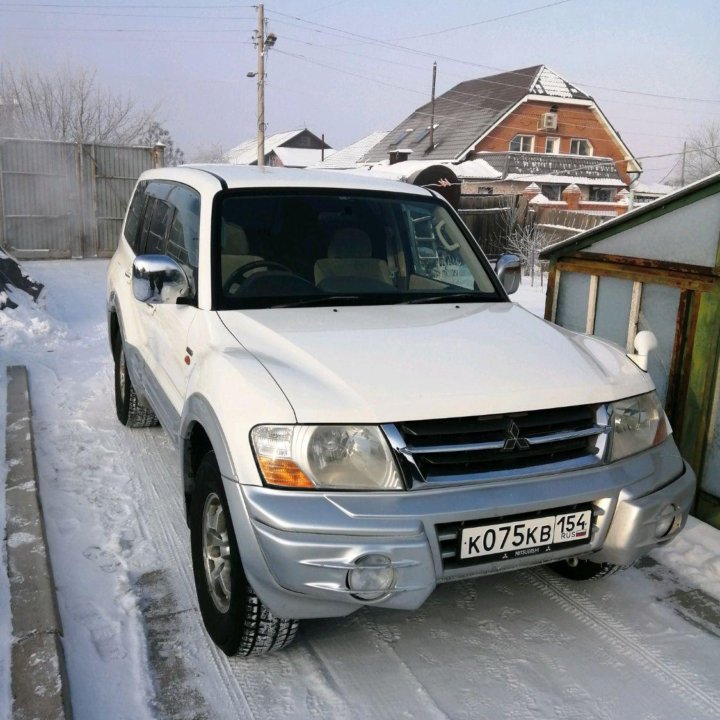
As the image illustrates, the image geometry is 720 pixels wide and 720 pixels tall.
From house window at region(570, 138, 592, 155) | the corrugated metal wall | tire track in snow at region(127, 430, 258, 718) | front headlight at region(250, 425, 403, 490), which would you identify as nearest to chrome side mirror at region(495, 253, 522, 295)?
front headlight at region(250, 425, 403, 490)

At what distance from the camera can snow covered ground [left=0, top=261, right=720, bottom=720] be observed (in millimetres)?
2727

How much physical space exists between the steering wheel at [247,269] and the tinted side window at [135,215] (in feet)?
5.83

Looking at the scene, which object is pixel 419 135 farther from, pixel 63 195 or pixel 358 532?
pixel 358 532

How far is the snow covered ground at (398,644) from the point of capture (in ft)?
8.95

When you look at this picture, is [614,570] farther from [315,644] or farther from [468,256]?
[468,256]

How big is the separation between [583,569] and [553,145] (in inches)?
1553

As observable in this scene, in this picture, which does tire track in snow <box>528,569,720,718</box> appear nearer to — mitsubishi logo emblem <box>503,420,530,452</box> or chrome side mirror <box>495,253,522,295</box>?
mitsubishi logo emblem <box>503,420,530,452</box>

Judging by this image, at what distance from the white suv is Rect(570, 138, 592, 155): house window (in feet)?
131

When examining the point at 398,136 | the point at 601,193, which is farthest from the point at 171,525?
the point at 398,136

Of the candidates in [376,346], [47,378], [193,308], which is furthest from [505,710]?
[47,378]

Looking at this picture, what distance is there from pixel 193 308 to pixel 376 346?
0.99 metres

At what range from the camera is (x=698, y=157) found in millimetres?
58594

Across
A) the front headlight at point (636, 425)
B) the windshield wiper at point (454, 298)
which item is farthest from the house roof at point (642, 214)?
the front headlight at point (636, 425)

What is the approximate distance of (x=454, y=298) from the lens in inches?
150
